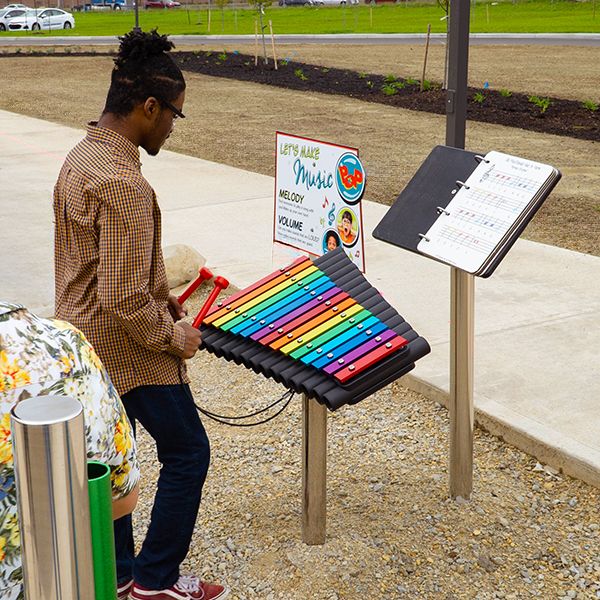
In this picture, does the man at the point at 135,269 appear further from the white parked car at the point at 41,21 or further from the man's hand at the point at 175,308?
the white parked car at the point at 41,21

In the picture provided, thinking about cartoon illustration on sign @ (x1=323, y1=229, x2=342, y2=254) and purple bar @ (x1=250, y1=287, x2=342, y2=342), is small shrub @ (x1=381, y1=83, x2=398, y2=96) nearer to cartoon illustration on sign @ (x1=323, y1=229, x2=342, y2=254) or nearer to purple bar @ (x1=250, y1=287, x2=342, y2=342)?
cartoon illustration on sign @ (x1=323, y1=229, x2=342, y2=254)

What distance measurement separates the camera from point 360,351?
3.22 m

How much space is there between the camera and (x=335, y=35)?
125ft

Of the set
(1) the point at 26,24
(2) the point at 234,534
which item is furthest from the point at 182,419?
(1) the point at 26,24

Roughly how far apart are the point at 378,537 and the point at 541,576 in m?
0.63

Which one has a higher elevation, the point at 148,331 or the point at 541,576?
the point at 148,331

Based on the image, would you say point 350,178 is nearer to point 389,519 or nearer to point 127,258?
point 389,519

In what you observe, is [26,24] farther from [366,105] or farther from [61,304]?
[61,304]

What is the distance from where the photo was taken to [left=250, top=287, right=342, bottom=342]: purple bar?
3.44 meters

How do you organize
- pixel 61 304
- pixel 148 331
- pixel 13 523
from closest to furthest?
1. pixel 13 523
2. pixel 148 331
3. pixel 61 304

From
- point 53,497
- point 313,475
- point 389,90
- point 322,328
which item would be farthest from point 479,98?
point 53,497

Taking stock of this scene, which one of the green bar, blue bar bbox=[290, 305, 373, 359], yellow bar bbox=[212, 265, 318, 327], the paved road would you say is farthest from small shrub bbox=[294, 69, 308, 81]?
the green bar

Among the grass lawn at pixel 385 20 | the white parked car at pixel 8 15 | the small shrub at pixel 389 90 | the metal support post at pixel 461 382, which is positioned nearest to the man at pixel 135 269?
the metal support post at pixel 461 382

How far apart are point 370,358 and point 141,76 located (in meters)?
1.14
